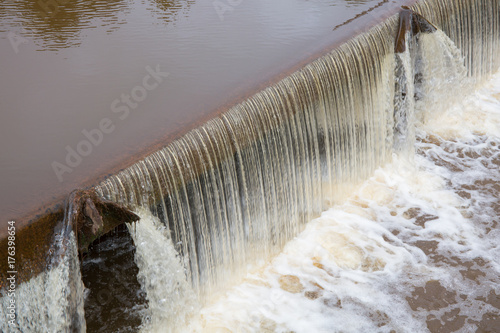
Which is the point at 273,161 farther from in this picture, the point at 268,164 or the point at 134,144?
the point at 134,144

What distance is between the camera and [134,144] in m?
4.32

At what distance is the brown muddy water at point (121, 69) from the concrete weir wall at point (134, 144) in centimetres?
1

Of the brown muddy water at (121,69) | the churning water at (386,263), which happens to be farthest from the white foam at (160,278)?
the brown muddy water at (121,69)

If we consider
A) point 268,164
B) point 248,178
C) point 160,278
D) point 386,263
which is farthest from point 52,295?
point 386,263

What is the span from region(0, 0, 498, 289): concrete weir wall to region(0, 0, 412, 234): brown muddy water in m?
0.01

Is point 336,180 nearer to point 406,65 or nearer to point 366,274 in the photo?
point 366,274

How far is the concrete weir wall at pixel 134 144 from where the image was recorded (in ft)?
11.5

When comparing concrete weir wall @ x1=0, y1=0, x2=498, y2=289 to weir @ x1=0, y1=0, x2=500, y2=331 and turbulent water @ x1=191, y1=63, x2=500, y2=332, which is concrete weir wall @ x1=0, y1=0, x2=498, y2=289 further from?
turbulent water @ x1=191, y1=63, x2=500, y2=332

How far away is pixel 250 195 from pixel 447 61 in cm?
382

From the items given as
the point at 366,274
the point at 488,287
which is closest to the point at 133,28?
the point at 366,274

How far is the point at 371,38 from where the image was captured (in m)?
6.25

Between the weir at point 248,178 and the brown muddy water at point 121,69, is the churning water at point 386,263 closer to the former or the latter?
the weir at point 248,178

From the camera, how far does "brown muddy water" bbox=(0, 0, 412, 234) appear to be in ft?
13.6

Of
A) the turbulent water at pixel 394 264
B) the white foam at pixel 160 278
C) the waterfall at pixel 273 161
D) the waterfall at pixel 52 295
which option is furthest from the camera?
the turbulent water at pixel 394 264
